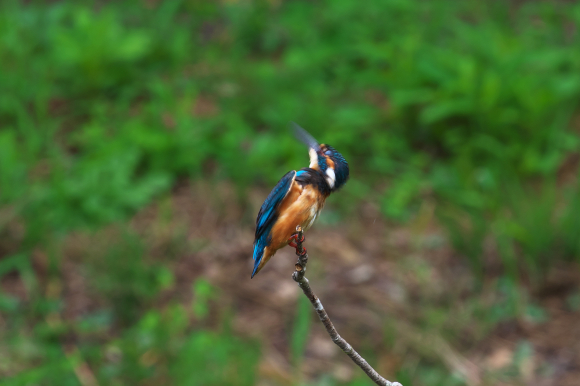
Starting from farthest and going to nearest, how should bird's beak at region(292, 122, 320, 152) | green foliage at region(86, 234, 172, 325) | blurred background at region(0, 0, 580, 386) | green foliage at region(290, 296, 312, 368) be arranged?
1. green foliage at region(86, 234, 172, 325)
2. blurred background at region(0, 0, 580, 386)
3. green foliage at region(290, 296, 312, 368)
4. bird's beak at region(292, 122, 320, 152)

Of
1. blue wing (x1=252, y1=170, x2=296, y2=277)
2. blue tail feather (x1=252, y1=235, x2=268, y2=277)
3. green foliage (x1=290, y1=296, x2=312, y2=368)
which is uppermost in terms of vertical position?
green foliage (x1=290, y1=296, x2=312, y2=368)

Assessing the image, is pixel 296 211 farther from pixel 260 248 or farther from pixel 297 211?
pixel 260 248

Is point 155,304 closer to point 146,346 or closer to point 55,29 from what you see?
point 146,346

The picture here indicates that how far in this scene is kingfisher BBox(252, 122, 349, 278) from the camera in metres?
1.29

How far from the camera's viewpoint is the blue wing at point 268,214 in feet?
4.26

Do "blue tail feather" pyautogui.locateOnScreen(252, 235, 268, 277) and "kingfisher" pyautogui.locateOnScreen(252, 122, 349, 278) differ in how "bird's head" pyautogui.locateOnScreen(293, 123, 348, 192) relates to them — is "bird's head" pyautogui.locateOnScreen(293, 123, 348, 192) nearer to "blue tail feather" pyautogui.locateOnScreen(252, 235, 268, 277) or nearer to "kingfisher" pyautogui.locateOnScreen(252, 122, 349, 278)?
"kingfisher" pyautogui.locateOnScreen(252, 122, 349, 278)

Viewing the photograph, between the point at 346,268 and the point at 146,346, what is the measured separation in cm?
154

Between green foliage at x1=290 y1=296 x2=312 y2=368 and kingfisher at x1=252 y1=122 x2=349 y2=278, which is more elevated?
green foliage at x1=290 y1=296 x2=312 y2=368

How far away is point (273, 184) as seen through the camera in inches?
188

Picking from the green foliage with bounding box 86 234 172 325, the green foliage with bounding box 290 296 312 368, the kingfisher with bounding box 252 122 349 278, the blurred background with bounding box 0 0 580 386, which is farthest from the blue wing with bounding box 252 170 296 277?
the green foliage with bounding box 86 234 172 325

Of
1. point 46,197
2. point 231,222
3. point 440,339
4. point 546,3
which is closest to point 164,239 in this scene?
point 231,222

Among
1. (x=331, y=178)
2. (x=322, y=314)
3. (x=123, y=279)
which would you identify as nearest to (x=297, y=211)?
(x=331, y=178)

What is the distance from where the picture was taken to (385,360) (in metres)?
3.48

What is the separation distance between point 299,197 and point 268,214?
3.7 inches
